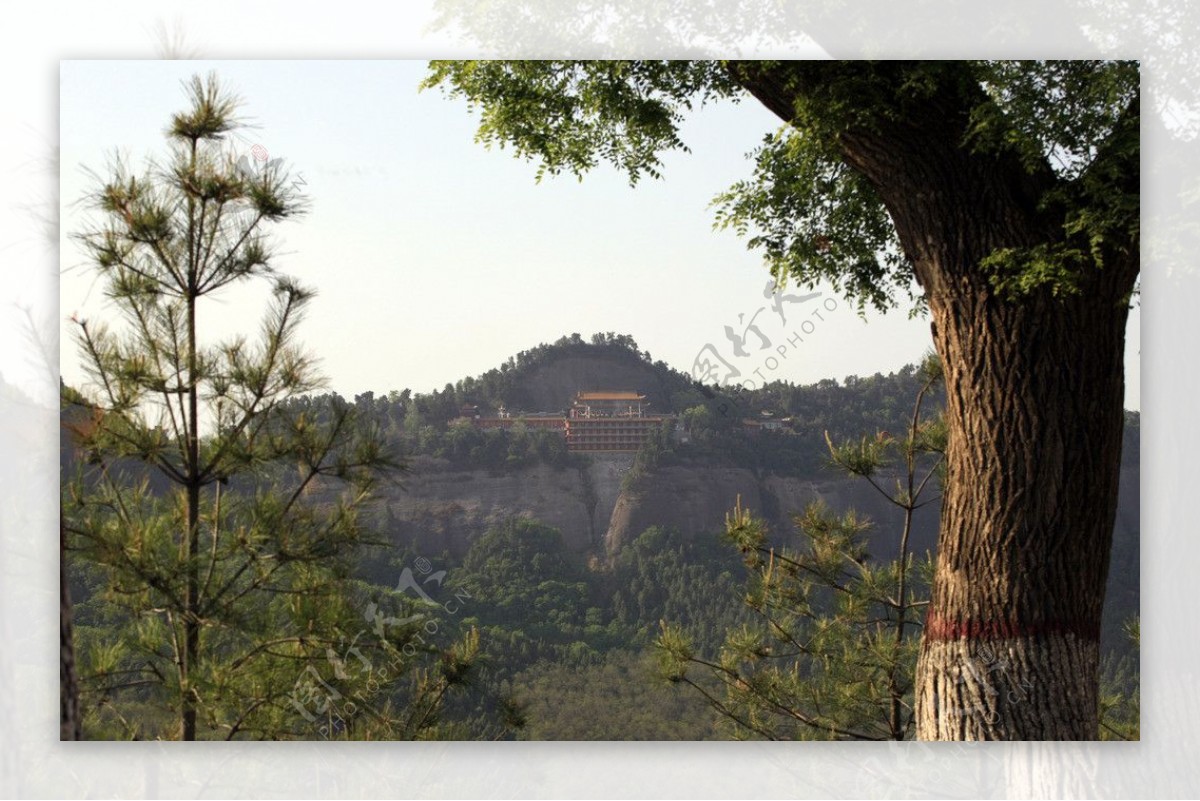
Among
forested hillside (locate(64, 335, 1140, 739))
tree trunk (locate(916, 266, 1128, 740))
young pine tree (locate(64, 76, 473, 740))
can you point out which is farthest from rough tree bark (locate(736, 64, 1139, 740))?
young pine tree (locate(64, 76, 473, 740))

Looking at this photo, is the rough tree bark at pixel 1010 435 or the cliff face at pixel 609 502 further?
the cliff face at pixel 609 502

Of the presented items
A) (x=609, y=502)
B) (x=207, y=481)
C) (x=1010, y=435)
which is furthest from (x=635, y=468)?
(x=207, y=481)

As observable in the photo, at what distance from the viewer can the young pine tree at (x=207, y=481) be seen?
3.33m

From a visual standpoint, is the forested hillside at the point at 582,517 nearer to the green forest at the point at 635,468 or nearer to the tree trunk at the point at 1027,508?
the green forest at the point at 635,468

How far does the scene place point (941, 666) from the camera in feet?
11.0

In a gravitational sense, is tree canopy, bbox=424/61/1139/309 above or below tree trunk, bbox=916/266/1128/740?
above

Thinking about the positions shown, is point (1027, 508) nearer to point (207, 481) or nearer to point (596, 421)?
point (596, 421)

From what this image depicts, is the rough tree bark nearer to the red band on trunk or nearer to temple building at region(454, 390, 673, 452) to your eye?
the red band on trunk

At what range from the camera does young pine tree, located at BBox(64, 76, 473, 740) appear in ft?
10.9

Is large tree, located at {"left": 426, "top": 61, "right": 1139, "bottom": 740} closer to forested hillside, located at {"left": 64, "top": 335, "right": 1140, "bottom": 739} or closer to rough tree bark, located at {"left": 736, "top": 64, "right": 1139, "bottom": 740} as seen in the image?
rough tree bark, located at {"left": 736, "top": 64, "right": 1139, "bottom": 740}

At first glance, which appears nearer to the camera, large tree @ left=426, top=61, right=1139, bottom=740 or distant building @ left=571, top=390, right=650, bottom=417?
large tree @ left=426, top=61, right=1139, bottom=740

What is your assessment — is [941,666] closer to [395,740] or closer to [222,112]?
[395,740]

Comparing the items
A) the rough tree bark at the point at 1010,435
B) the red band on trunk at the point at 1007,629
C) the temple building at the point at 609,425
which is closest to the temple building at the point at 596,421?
the temple building at the point at 609,425

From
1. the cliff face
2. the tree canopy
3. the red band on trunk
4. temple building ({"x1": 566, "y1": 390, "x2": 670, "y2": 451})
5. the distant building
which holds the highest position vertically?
the tree canopy
